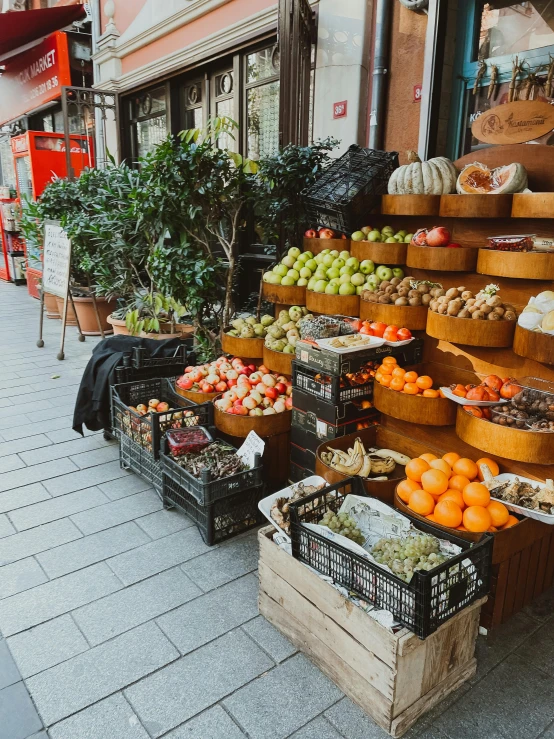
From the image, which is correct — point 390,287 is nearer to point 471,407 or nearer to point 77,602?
point 471,407

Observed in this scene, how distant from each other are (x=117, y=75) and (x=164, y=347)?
781 cm

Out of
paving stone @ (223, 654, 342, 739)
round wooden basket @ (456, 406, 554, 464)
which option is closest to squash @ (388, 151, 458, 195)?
round wooden basket @ (456, 406, 554, 464)

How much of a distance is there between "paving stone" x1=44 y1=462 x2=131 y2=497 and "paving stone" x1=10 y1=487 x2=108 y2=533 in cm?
9

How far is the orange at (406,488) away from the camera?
3109 millimetres

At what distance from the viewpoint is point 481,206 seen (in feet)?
11.7

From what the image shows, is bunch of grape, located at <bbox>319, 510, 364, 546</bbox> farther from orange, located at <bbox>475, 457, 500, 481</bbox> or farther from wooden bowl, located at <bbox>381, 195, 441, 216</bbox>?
wooden bowl, located at <bbox>381, 195, 441, 216</bbox>

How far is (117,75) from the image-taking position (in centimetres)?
1091

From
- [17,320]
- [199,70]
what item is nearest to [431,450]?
[199,70]

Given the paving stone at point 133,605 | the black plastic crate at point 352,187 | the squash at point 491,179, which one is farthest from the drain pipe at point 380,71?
the paving stone at point 133,605

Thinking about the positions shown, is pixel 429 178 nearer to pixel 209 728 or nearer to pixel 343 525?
pixel 343 525

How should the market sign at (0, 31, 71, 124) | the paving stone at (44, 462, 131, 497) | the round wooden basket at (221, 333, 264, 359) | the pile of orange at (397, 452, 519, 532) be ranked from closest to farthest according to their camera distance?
the pile of orange at (397, 452, 519, 532) < the paving stone at (44, 462, 131, 497) < the round wooden basket at (221, 333, 264, 359) < the market sign at (0, 31, 71, 124)

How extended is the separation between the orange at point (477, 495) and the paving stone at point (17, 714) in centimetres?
226

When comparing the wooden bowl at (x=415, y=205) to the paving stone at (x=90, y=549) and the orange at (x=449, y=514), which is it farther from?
the paving stone at (x=90, y=549)

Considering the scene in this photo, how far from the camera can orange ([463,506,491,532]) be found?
2797 millimetres
